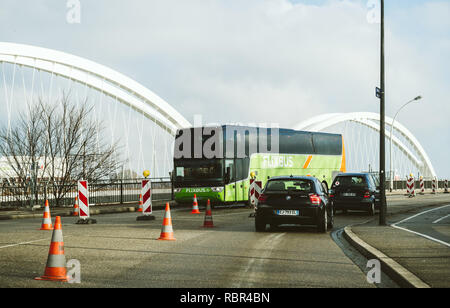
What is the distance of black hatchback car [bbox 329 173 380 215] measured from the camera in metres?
21.7

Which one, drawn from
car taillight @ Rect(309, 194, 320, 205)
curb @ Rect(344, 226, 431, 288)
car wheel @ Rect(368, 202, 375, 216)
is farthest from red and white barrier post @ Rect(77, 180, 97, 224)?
car wheel @ Rect(368, 202, 375, 216)

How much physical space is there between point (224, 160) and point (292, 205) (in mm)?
11907

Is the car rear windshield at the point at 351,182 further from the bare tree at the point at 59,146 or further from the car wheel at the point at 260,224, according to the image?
the bare tree at the point at 59,146

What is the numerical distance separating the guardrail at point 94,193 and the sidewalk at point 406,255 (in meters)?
16.7

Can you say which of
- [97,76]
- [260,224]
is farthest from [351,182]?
[97,76]

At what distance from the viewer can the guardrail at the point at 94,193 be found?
26.0 meters

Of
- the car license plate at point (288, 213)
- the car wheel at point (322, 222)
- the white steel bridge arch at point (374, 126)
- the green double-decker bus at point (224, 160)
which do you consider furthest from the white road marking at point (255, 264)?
the white steel bridge arch at point (374, 126)

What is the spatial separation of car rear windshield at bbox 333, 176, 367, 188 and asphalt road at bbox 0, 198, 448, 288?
7497mm

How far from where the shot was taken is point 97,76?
47.1 m

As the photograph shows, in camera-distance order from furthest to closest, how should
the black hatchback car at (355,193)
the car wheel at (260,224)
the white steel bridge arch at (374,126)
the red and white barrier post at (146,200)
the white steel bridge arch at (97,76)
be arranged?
the white steel bridge arch at (374,126) < the white steel bridge arch at (97,76) < the black hatchback car at (355,193) < the red and white barrier post at (146,200) < the car wheel at (260,224)

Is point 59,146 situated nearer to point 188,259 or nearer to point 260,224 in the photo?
point 260,224

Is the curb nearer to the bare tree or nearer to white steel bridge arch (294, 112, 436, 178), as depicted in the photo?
the bare tree
